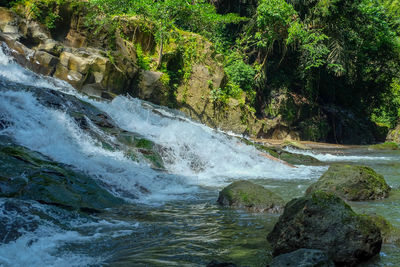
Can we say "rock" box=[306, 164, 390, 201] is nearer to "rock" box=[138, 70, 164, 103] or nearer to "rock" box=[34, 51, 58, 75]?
"rock" box=[34, 51, 58, 75]

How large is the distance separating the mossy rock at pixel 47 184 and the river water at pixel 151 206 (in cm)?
25

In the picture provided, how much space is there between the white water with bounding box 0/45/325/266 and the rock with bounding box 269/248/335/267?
150 centimetres

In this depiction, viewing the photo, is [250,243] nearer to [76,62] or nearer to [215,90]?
[76,62]

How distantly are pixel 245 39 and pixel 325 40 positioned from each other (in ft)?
15.1

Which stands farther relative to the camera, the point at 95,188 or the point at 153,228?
the point at 95,188

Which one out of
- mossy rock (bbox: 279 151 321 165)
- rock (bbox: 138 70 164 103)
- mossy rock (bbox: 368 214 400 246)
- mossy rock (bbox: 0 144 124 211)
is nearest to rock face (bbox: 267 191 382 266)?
mossy rock (bbox: 368 214 400 246)

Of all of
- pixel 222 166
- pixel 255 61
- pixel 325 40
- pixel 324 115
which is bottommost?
pixel 222 166

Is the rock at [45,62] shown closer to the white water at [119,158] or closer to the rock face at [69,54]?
the rock face at [69,54]

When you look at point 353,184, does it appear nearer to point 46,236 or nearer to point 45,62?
point 46,236

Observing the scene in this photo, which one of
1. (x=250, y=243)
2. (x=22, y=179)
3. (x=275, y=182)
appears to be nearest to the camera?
(x=250, y=243)

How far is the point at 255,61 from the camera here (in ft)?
74.3

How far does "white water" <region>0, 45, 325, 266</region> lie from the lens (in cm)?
331

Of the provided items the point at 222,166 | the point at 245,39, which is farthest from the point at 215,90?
the point at 222,166

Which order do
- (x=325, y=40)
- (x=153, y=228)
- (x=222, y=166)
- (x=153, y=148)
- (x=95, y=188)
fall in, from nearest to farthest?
(x=153, y=228), (x=95, y=188), (x=153, y=148), (x=222, y=166), (x=325, y=40)
